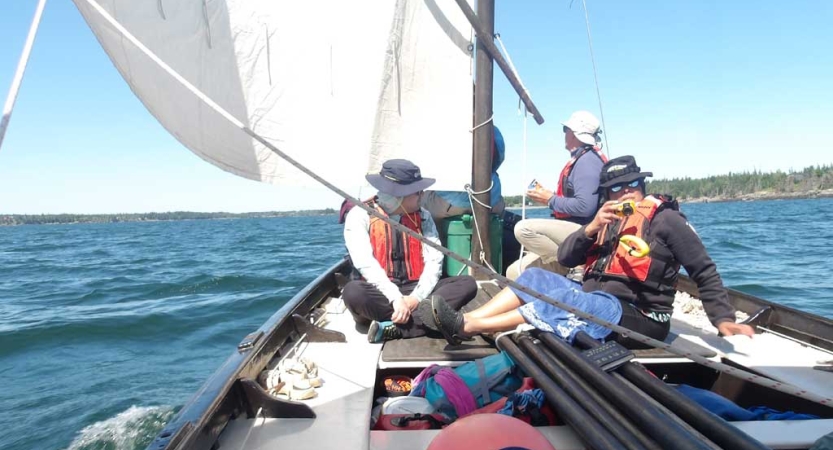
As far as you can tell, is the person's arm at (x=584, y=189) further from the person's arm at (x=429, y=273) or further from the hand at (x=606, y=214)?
the person's arm at (x=429, y=273)

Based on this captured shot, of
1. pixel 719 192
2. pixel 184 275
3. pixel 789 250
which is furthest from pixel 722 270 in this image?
pixel 719 192

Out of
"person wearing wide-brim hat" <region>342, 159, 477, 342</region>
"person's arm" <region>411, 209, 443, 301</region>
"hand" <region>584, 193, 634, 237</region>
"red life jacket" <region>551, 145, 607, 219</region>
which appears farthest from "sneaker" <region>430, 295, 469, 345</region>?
"red life jacket" <region>551, 145, 607, 219</region>

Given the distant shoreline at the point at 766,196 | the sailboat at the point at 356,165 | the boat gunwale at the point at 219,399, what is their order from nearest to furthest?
1. the boat gunwale at the point at 219,399
2. the sailboat at the point at 356,165
3. the distant shoreline at the point at 766,196

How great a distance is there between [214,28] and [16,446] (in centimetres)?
347

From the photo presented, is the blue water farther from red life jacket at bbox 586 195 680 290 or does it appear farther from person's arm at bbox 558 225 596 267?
red life jacket at bbox 586 195 680 290

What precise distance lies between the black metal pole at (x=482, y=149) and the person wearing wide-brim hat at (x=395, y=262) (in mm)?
834

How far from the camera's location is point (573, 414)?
1466mm

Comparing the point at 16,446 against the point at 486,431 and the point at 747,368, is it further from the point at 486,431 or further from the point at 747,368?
the point at 747,368

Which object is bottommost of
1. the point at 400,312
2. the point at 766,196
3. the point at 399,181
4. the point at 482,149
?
the point at 766,196

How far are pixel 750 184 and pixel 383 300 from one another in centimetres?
10919

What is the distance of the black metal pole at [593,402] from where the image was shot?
4.34 feet

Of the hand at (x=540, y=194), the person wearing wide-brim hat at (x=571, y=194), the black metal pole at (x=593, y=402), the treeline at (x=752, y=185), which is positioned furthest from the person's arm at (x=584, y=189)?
the treeline at (x=752, y=185)

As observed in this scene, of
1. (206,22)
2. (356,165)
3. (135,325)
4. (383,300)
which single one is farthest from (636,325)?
(135,325)

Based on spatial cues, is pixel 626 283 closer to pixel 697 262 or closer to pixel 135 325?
pixel 697 262
